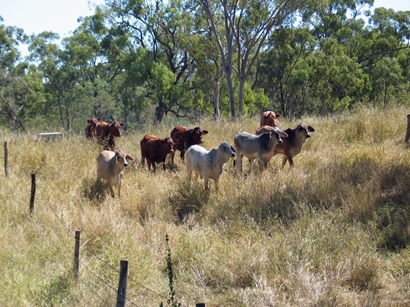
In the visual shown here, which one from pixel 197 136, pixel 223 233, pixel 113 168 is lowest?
pixel 223 233

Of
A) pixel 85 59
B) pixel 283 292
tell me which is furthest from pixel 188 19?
pixel 283 292

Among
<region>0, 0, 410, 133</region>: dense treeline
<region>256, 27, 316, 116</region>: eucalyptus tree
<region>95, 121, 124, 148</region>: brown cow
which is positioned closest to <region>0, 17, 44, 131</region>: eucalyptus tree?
<region>0, 0, 410, 133</region>: dense treeline

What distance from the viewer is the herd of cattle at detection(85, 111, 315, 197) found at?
33.9 feet

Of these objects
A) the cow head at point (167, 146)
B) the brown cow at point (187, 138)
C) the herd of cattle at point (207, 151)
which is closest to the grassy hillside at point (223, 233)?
the herd of cattle at point (207, 151)

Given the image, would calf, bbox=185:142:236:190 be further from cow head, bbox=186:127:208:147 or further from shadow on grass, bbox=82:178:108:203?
cow head, bbox=186:127:208:147

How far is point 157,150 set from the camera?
1225 centimetres

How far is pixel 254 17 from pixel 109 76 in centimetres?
2175

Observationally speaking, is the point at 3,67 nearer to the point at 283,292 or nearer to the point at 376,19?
the point at 376,19

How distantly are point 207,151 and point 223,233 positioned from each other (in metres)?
3.12

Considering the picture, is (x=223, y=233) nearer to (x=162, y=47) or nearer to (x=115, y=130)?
(x=115, y=130)

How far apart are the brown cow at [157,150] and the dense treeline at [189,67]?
17.0 meters

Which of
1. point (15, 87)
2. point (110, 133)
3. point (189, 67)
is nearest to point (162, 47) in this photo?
point (189, 67)

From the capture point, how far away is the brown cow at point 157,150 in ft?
39.5

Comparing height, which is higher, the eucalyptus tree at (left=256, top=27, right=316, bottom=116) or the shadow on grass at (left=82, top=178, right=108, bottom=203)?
the eucalyptus tree at (left=256, top=27, right=316, bottom=116)
